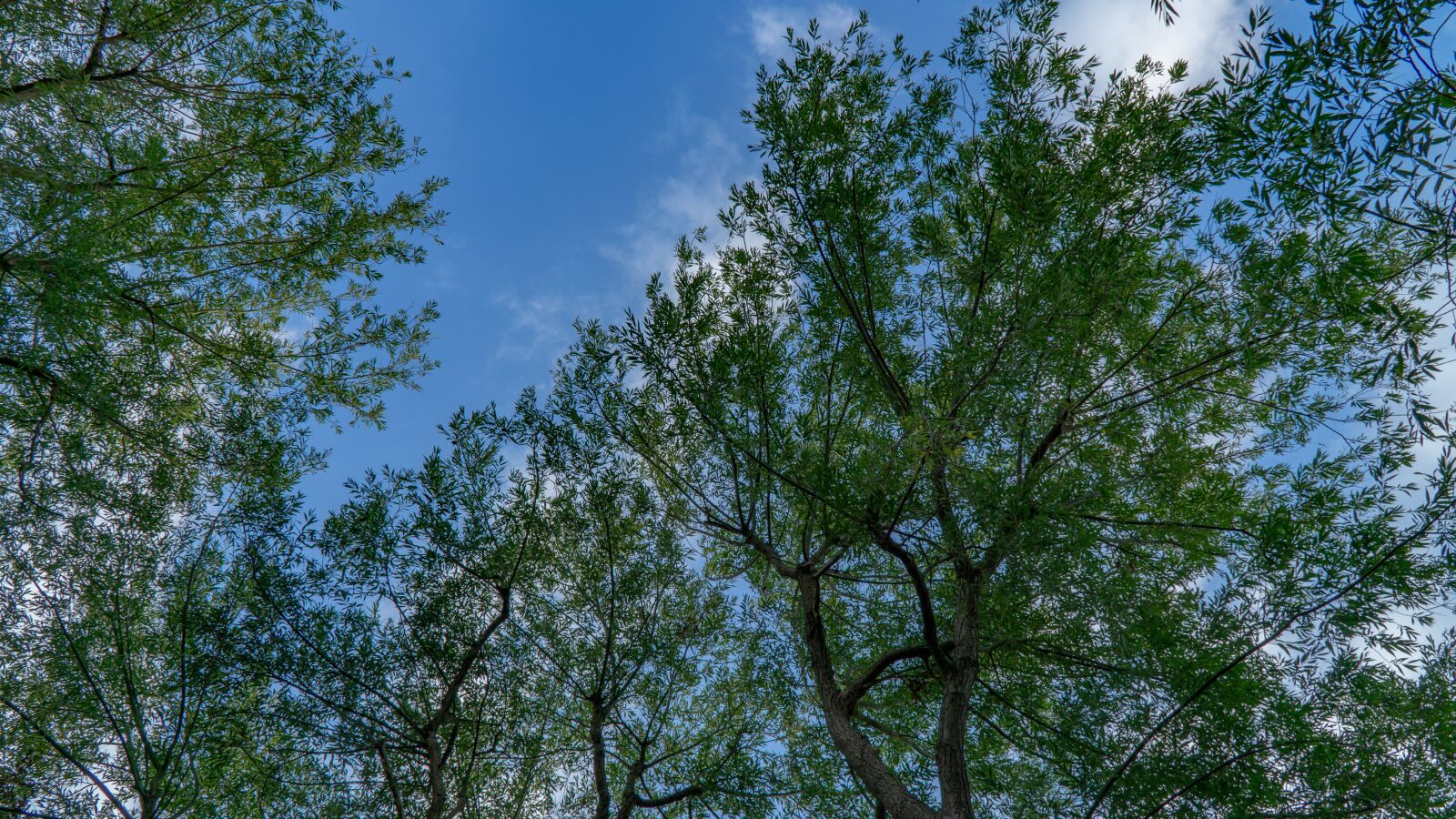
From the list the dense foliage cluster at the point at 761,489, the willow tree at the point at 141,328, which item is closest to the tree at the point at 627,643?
the dense foliage cluster at the point at 761,489

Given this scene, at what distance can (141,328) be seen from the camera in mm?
6305

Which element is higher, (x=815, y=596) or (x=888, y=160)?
(x=888, y=160)

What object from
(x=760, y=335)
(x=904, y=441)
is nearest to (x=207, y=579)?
(x=760, y=335)

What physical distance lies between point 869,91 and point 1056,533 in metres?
3.55

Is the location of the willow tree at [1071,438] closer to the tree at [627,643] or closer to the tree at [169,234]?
the tree at [627,643]

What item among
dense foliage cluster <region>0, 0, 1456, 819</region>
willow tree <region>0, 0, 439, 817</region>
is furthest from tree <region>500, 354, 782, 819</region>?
willow tree <region>0, 0, 439, 817</region>

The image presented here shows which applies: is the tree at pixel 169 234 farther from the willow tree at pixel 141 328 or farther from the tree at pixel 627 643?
the tree at pixel 627 643

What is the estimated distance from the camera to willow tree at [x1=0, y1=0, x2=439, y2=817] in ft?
16.4

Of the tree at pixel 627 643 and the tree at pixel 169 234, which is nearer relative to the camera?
the tree at pixel 169 234

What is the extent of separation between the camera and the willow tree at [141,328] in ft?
16.4

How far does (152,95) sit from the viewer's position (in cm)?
584

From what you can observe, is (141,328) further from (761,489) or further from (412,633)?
(761,489)

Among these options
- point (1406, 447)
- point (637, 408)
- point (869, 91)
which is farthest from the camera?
point (637, 408)

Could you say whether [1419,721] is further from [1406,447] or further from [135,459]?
[135,459]
